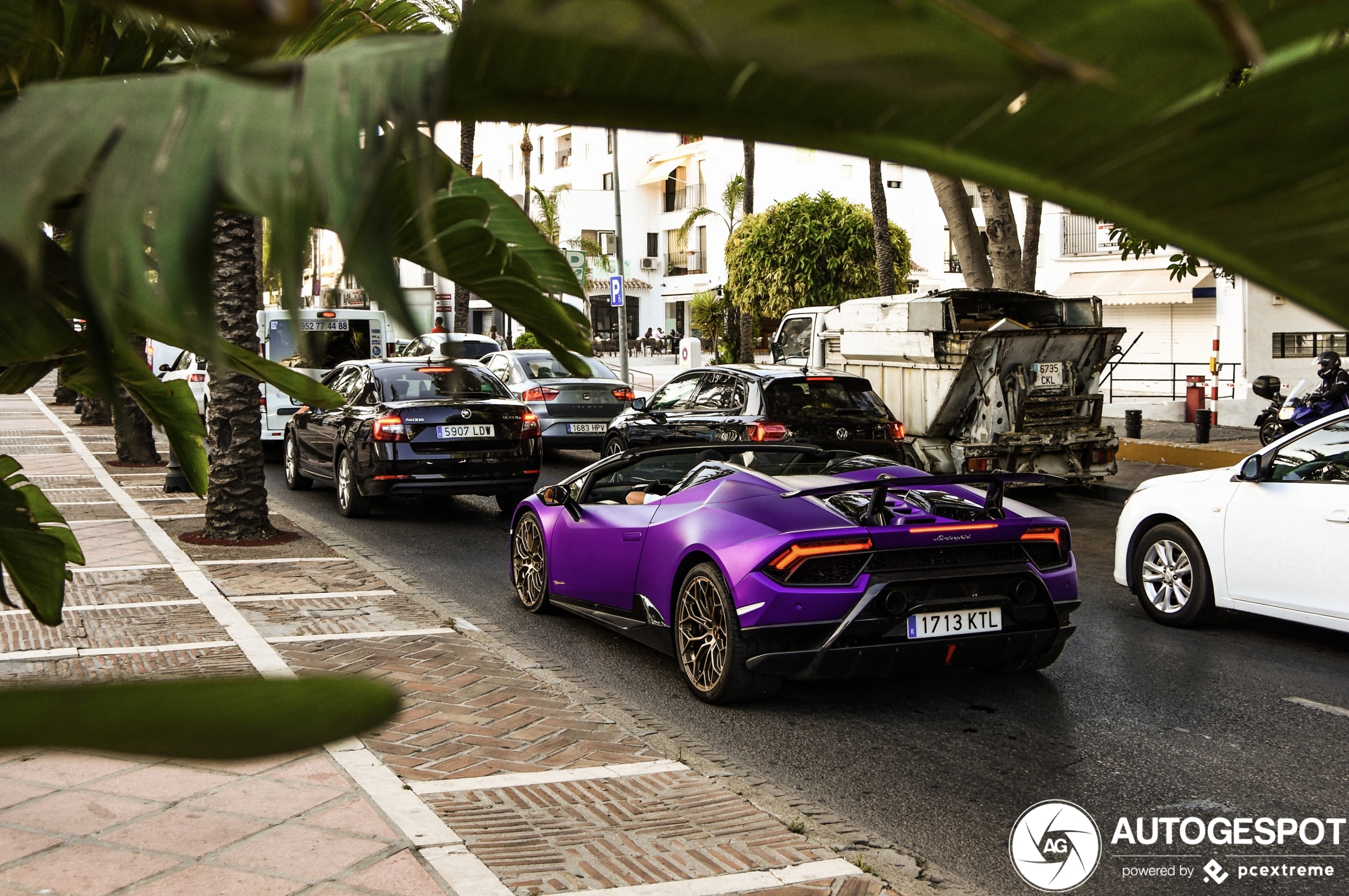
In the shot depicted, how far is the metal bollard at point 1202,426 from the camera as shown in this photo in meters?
18.4

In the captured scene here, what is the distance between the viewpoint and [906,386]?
15258 mm

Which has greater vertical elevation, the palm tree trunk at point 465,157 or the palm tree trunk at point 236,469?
the palm tree trunk at point 465,157

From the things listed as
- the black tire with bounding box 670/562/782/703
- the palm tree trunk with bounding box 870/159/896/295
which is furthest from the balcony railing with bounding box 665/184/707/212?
the black tire with bounding box 670/562/782/703

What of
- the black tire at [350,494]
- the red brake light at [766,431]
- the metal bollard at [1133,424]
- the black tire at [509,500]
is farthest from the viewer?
the metal bollard at [1133,424]

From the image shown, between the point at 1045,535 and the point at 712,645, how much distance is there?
1928 millimetres

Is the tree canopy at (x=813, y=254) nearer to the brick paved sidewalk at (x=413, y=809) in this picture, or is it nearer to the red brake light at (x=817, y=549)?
the brick paved sidewalk at (x=413, y=809)

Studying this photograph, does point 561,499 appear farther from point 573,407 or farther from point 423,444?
point 573,407

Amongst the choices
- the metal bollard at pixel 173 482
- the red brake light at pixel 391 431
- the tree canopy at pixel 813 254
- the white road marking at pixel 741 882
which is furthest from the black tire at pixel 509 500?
the tree canopy at pixel 813 254

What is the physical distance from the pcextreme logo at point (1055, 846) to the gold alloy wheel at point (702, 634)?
1982mm

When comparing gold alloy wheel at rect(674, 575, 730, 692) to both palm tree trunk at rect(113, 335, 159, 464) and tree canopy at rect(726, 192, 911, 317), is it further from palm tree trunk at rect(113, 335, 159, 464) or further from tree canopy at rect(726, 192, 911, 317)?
tree canopy at rect(726, 192, 911, 317)

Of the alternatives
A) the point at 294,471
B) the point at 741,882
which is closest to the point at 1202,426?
the point at 294,471

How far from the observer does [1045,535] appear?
22.6 ft

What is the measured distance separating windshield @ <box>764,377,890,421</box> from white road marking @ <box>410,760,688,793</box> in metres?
8.17

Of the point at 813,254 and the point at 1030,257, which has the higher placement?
the point at 813,254
